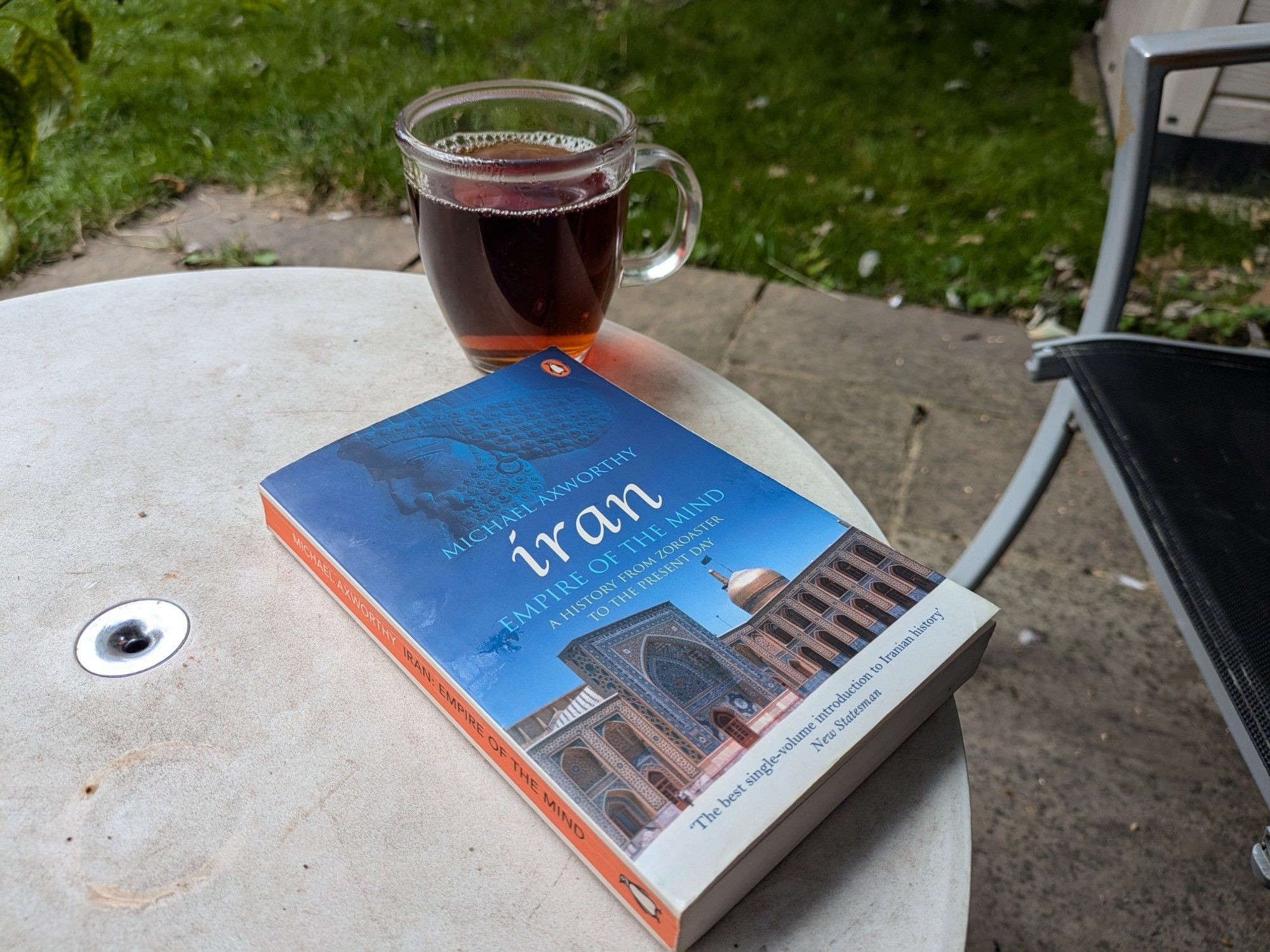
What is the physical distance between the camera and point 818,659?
521mm

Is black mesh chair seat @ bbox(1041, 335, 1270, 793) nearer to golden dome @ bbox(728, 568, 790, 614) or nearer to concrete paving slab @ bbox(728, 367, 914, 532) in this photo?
golden dome @ bbox(728, 568, 790, 614)

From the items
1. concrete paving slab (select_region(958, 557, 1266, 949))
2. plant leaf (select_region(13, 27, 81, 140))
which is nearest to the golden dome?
plant leaf (select_region(13, 27, 81, 140))

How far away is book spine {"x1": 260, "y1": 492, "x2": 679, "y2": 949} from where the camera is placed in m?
0.45

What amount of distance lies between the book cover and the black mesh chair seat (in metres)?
0.39

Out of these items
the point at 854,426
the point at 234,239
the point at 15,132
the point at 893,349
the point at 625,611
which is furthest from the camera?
the point at 234,239

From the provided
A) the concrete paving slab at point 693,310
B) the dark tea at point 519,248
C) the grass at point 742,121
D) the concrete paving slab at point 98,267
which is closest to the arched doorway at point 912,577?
the dark tea at point 519,248

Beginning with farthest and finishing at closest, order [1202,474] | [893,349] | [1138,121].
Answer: [893,349] → [1138,121] → [1202,474]

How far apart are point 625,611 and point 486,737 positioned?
10 cm

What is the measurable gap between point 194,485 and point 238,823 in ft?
0.96

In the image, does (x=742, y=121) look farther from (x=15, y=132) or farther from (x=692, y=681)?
(x=692, y=681)

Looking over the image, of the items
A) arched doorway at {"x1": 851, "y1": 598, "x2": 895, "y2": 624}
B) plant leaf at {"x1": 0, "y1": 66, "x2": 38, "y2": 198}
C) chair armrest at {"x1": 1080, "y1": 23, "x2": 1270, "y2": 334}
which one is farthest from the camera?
chair armrest at {"x1": 1080, "y1": 23, "x2": 1270, "y2": 334}

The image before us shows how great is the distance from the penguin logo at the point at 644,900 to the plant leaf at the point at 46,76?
636mm

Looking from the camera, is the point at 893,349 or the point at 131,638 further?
the point at 893,349

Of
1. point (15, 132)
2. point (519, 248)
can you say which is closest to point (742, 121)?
point (519, 248)
